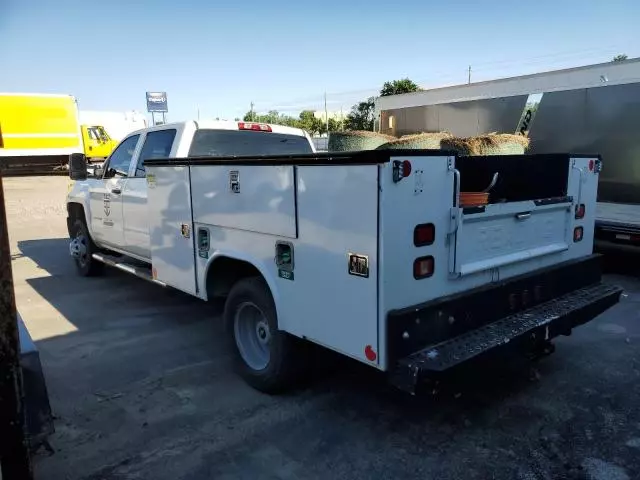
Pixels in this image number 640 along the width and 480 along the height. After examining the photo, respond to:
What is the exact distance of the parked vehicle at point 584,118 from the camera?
25.3 feet

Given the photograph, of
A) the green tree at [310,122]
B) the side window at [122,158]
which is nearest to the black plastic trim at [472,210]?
the side window at [122,158]

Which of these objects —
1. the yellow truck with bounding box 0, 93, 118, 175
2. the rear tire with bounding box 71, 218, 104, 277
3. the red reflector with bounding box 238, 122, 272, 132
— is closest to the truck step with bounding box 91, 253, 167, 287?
the rear tire with bounding box 71, 218, 104, 277

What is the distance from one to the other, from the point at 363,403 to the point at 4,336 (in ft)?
8.19

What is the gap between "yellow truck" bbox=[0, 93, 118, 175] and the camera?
25844 millimetres

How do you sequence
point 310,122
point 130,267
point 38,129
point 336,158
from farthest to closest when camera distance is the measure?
point 310,122 → point 38,129 → point 130,267 → point 336,158

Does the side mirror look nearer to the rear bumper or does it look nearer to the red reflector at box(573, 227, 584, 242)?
the rear bumper

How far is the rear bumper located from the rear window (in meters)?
2.75

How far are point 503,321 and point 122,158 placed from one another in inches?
190

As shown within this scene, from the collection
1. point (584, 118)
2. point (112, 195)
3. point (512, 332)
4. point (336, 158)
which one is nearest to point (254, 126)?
point (112, 195)

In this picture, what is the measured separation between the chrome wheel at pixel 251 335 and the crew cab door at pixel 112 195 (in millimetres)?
2754

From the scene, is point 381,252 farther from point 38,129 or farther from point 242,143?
point 38,129

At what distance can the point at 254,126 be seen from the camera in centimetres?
591

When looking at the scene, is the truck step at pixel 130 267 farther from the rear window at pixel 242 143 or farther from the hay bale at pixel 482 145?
the hay bale at pixel 482 145

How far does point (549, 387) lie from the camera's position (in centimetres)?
404
